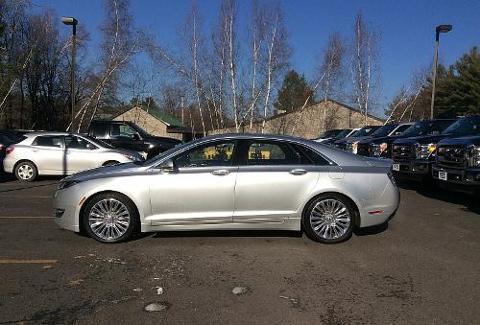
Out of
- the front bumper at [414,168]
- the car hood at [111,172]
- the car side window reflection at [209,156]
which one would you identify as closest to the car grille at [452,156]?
the front bumper at [414,168]

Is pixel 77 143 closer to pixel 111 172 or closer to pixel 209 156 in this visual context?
pixel 111 172

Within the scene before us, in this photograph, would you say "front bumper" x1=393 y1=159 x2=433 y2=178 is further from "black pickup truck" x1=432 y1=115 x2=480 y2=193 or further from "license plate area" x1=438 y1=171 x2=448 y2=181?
"license plate area" x1=438 y1=171 x2=448 y2=181

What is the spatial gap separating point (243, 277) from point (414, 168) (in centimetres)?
804

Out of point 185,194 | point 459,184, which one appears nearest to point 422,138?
point 459,184

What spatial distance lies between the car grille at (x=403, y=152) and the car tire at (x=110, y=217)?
25.9ft

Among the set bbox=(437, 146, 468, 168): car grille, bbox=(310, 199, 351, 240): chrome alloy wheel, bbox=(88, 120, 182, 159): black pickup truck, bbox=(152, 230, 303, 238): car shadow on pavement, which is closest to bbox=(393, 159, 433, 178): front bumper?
bbox=(437, 146, 468, 168): car grille

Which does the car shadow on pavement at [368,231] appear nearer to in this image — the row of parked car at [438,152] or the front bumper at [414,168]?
the row of parked car at [438,152]

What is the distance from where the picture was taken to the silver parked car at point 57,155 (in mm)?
14367

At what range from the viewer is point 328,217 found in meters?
6.96

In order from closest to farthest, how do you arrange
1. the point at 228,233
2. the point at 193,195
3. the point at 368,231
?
the point at 193,195
the point at 228,233
the point at 368,231

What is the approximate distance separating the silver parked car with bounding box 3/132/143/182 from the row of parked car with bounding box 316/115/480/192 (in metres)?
6.99

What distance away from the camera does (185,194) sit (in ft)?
22.0

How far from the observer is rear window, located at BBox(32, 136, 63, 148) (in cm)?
1461

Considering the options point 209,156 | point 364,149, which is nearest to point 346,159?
point 209,156
